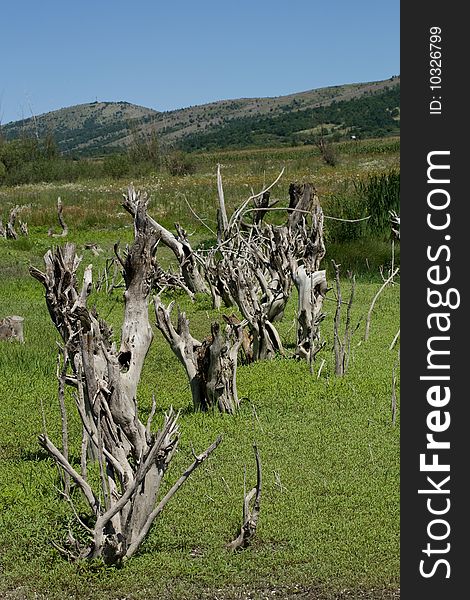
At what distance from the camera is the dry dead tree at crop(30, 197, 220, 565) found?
4.21 meters

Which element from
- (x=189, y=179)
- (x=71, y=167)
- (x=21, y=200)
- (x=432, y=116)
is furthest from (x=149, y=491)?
(x=71, y=167)

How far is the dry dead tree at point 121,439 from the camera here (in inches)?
166

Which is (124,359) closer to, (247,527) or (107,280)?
(247,527)

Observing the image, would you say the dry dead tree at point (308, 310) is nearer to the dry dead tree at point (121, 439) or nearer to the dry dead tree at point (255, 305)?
the dry dead tree at point (255, 305)

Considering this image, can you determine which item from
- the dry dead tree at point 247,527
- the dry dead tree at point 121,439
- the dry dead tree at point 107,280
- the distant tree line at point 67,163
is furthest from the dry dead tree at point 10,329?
the distant tree line at point 67,163

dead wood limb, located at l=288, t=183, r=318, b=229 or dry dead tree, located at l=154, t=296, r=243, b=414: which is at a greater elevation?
dead wood limb, located at l=288, t=183, r=318, b=229

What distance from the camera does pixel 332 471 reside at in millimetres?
5430

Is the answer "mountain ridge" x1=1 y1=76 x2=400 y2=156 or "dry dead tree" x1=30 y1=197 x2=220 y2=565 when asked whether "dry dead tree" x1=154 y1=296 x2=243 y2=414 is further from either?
"mountain ridge" x1=1 y1=76 x2=400 y2=156

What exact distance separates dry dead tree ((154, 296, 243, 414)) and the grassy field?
0.17m

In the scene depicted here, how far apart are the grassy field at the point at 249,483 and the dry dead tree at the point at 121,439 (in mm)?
171

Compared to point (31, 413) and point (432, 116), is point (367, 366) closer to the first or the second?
Result: point (31, 413)

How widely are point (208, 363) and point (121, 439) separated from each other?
6.29ft

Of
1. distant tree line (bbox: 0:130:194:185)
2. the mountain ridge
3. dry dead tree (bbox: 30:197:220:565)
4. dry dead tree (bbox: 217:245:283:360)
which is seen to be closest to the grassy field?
dry dead tree (bbox: 30:197:220:565)

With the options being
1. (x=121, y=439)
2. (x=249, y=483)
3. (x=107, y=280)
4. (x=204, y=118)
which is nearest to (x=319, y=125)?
(x=204, y=118)
